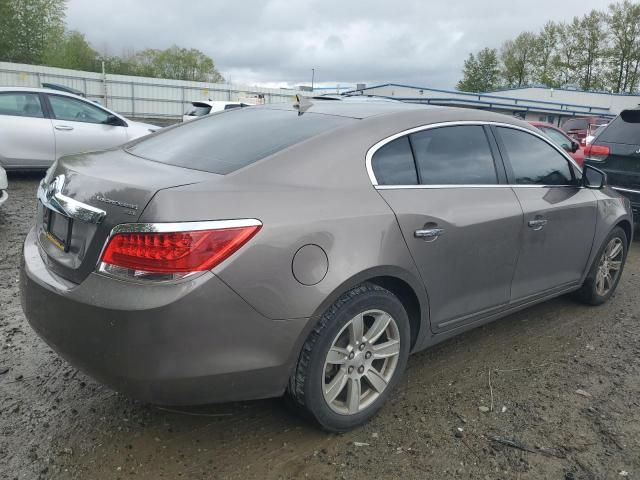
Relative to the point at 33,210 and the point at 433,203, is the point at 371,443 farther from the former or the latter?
the point at 33,210

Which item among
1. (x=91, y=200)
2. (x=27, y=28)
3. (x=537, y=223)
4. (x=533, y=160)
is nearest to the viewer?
(x=91, y=200)

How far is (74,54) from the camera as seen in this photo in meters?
61.7

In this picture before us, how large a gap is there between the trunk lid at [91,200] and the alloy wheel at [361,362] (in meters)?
0.98

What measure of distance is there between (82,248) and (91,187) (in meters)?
0.27

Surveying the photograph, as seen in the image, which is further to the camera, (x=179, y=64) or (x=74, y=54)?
(x=179, y=64)

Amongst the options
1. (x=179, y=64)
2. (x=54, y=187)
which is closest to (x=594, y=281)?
(x=54, y=187)

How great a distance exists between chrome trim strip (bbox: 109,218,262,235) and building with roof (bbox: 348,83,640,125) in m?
30.2

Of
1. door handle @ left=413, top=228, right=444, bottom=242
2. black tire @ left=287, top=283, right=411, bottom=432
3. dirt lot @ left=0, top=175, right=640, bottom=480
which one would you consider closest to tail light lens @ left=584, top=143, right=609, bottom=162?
dirt lot @ left=0, top=175, right=640, bottom=480

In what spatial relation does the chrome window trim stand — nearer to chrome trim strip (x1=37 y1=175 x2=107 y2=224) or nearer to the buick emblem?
Result: chrome trim strip (x1=37 y1=175 x2=107 y2=224)

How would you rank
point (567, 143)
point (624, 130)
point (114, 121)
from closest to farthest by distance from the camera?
point (624, 130), point (114, 121), point (567, 143)

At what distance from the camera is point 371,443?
8.60 feet

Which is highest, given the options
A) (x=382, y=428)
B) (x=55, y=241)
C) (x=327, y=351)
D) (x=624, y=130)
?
(x=624, y=130)

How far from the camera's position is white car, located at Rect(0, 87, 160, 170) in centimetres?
823

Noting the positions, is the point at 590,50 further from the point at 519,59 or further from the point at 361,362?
the point at 361,362
